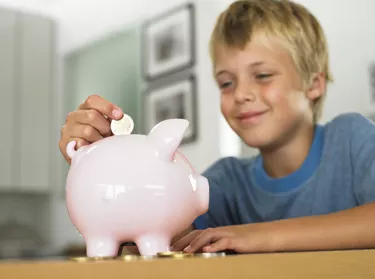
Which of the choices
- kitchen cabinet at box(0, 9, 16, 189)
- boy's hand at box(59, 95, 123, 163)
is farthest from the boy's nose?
Result: kitchen cabinet at box(0, 9, 16, 189)

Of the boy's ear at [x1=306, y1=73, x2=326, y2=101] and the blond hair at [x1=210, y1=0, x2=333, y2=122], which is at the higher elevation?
the blond hair at [x1=210, y1=0, x2=333, y2=122]

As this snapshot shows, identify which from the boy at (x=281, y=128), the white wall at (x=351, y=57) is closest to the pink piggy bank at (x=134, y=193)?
the boy at (x=281, y=128)

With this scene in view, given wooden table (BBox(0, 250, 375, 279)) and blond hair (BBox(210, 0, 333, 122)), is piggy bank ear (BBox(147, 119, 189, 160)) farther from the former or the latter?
blond hair (BBox(210, 0, 333, 122))

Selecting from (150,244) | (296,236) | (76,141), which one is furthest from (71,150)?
(296,236)

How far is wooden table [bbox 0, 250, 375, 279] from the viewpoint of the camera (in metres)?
0.39

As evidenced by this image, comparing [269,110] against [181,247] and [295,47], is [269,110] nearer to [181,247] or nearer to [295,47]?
[295,47]

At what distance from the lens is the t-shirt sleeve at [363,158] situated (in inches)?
36.7

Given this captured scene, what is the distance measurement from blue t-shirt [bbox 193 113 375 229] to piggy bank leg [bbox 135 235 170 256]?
18.1 inches

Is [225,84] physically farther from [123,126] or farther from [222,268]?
[222,268]

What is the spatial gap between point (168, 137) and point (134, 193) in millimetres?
73

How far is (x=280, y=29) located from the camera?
1077 mm

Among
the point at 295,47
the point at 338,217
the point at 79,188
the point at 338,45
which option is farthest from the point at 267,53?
the point at 338,45

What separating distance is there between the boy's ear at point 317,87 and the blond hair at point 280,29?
0.05 ft

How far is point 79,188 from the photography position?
1.99ft
